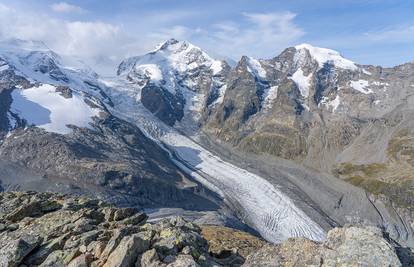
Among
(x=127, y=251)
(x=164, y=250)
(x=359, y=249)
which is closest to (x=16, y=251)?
(x=127, y=251)

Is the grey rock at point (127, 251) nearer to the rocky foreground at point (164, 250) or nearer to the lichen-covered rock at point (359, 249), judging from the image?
the rocky foreground at point (164, 250)

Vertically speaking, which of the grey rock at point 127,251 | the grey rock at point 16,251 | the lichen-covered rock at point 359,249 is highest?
the lichen-covered rock at point 359,249

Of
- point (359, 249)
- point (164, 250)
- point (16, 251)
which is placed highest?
point (359, 249)

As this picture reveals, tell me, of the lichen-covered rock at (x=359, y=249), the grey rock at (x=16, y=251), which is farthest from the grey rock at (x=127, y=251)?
the lichen-covered rock at (x=359, y=249)

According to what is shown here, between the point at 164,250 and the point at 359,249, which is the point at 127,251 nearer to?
the point at 164,250

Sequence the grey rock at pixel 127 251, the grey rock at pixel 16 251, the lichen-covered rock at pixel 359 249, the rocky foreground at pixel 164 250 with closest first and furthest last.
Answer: the lichen-covered rock at pixel 359 249, the rocky foreground at pixel 164 250, the grey rock at pixel 127 251, the grey rock at pixel 16 251

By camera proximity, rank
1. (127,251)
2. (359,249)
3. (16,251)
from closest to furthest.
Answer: (359,249) → (127,251) → (16,251)

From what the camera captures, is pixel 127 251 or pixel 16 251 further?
pixel 16 251

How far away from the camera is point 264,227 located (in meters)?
192

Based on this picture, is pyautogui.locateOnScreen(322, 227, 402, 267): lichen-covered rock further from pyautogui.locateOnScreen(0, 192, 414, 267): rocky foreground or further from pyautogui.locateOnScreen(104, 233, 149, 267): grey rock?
pyautogui.locateOnScreen(104, 233, 149, 267): grey rock

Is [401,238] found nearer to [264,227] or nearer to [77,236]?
[264,227]

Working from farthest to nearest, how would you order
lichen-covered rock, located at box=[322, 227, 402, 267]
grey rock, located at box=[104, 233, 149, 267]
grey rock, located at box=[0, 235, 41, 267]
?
grey rock, located at box=[0, 235, 41, 267] < grey rock, located at box=[104, 233, 149, 267] < lichen-covered rock, located at box=[322, 227, 402, 267]

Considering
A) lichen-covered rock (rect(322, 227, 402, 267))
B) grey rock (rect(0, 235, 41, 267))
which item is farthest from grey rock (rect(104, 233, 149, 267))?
lichen-covered rock (rect(322, 227, 402, 267))

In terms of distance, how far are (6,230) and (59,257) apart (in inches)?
390
